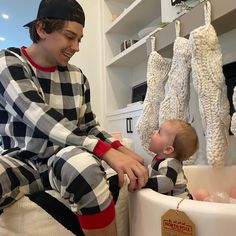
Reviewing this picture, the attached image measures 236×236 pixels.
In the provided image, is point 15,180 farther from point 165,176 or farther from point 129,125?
point 129,125

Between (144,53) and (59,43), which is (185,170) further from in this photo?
(144,53)

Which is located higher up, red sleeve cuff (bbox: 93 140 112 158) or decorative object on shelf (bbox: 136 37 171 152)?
decorative object on shelf (bbox: 136 37 171 152)

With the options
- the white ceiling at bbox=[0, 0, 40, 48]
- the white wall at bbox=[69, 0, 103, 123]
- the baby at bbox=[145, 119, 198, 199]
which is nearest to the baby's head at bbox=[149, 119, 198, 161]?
the baby at bbox=[145, 119, 198, 199]

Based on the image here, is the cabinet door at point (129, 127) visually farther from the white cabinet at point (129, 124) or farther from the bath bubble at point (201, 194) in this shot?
the bath bubble at point (201, 194)

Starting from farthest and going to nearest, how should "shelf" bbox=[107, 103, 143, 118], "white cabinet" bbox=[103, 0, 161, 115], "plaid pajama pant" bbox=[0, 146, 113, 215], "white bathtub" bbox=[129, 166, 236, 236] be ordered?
1. "white cabinet" bbox=[103, 0, 161, 115]
2. "shelf" bbox=[107, 103, 143, 118]
3. "plaid pajama pant" bbox=[0, 146, 113, 215]
4. "white bathtub" bbox=[129, 166, 236, 236]

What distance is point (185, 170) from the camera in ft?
3.14

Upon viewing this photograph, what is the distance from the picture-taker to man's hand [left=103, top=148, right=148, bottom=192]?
645mm

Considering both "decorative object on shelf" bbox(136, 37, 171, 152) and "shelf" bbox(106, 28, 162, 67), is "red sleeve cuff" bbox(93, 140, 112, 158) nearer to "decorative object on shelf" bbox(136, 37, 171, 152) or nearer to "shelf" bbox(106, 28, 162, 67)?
"decorative object on shelf" bbox(136, 37, 171, 152)

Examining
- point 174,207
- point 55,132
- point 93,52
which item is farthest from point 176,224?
point 93,52

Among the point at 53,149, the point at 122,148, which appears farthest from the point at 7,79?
the point at 122,148

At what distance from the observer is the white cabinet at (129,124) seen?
1.64 metres

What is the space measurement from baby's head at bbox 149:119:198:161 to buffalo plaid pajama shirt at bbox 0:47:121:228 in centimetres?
14

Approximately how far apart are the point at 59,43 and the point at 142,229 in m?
0.54

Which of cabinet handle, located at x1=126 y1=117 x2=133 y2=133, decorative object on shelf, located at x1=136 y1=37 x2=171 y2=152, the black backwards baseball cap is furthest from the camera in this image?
cabinet handle, located at x1=126 y1=117 x2=133 y2=133
